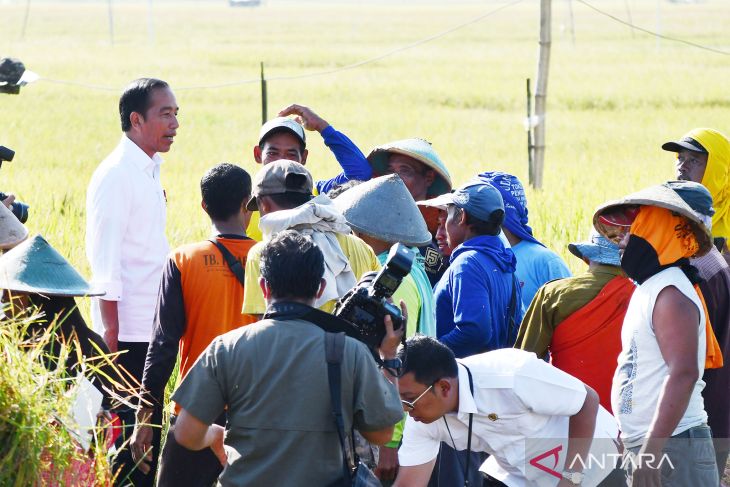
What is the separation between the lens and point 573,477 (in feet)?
12.3

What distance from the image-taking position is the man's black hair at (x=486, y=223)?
467 centimetres

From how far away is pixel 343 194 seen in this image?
4.61 metres

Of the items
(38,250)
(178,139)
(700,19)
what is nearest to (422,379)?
(38,250)

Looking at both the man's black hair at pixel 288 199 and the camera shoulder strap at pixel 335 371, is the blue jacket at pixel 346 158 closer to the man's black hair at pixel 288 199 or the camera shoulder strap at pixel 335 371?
the man's black hair at pixel 288 199

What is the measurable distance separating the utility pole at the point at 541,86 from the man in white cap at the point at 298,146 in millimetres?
6490

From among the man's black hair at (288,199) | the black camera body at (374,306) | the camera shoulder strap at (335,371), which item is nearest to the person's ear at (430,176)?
the man's black hair at (288,199)

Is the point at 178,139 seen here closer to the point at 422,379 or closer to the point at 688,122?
the point at 688,122

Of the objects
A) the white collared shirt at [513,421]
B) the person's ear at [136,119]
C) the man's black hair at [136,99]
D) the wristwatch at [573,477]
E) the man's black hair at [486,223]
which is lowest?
the wristwatch at [573,477]

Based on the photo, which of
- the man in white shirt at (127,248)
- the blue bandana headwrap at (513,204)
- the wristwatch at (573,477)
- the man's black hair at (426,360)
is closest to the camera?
the man's black hair at (426,360)

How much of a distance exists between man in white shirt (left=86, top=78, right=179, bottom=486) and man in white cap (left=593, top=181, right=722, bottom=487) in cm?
206

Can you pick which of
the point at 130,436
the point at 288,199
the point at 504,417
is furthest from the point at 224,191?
the point at 504,417

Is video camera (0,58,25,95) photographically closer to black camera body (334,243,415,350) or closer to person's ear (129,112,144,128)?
person's ear (129,112,144,128)

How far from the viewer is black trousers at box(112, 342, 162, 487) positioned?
4.23m

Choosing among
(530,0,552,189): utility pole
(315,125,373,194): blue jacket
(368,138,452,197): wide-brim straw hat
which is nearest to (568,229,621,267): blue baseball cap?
(368,138,452,197): wide-brim straw hat
